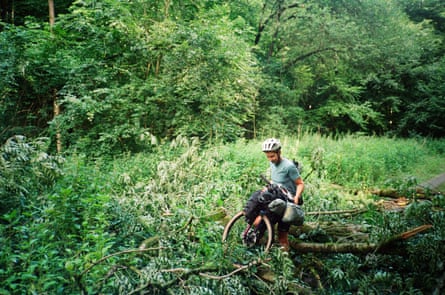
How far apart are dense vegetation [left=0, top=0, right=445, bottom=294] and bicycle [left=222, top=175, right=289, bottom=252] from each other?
299 mm

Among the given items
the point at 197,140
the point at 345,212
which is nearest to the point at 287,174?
the point at 345,212

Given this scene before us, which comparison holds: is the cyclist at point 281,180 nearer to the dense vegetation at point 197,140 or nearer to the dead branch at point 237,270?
the dense vegetation at point 197,140

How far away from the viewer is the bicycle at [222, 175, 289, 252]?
4.46 metres

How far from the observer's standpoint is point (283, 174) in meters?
4.87

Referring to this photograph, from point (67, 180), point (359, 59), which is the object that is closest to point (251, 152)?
point (67, 180)

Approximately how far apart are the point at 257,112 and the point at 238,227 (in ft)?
37.2

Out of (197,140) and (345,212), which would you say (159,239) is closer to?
(345,212)

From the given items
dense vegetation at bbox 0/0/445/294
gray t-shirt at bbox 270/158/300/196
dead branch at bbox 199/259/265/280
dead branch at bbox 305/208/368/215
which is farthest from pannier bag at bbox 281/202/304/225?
dead branch at bbox 305/208/368/215

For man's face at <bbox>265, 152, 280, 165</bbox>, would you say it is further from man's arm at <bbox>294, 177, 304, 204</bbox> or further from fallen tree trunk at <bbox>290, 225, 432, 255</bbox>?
fallen tree trunk at <bbox>290, 225, 432, 255</bbox>

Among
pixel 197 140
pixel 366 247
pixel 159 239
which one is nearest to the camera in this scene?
pixel 159 239

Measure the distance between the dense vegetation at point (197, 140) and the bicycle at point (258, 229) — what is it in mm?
299

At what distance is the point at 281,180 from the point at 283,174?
0.10 metres

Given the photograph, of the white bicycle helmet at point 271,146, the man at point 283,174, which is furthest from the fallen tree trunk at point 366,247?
the white bicycle helmet at point 271,146

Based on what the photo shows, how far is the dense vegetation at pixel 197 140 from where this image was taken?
364 centimetres
